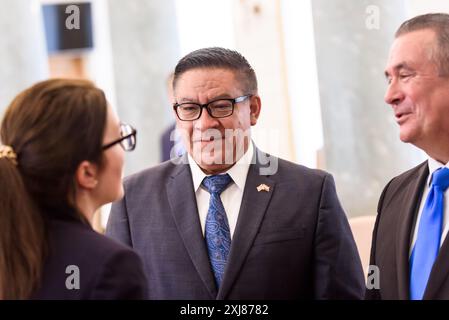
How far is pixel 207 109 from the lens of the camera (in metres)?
2.62

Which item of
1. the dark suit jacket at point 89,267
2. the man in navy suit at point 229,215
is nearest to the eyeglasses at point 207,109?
the man in navy suit at point 229,215

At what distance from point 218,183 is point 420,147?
2.30ft

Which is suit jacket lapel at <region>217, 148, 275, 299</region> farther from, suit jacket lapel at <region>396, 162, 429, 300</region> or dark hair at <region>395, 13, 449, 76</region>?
dark hair at <region>395, 13, 449, 76</region>

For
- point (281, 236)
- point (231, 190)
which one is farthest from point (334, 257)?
point (231, 190)

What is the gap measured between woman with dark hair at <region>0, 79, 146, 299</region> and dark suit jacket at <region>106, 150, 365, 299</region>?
0.59 m

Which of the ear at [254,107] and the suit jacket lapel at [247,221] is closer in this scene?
the suit jacket lapel at [247,221]

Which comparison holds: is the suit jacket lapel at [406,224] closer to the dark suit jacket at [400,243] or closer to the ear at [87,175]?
the dark suit jacket at [400,243]

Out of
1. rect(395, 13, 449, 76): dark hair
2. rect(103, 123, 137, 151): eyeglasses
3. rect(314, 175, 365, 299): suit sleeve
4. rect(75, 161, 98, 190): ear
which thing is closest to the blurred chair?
rect(314, 175, 365, 299): suit sleeve

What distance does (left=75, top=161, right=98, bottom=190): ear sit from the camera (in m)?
2.00

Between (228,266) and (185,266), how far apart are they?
0.52 ft

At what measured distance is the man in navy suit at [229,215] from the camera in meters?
2.50

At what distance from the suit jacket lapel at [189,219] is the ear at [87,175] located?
588 mm

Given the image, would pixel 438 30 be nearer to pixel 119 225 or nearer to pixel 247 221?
pixel 247 221
